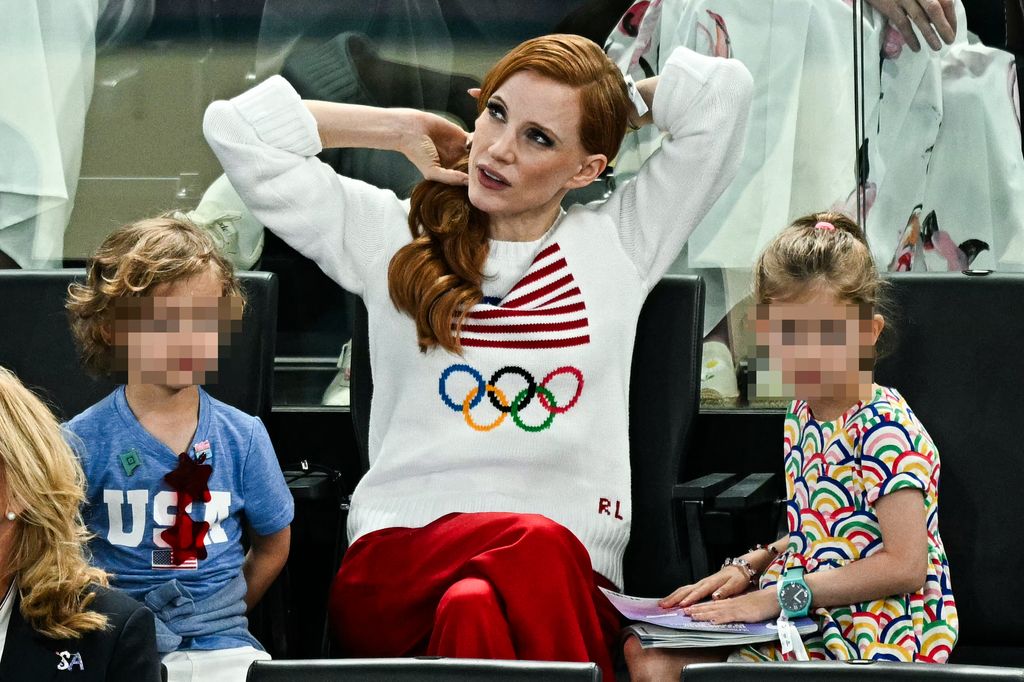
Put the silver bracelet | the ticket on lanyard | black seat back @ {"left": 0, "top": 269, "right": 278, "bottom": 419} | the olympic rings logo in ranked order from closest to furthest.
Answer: the ticket on lanyard < the silver bracelet < the olympic rings logo < black seat back @ {"left": 0, "top": 269, "right": 278, "bottom": 419}

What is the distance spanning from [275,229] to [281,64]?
89cm

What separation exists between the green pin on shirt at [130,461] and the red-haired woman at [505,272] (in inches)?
15.6

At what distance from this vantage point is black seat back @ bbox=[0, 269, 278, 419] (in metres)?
2.34

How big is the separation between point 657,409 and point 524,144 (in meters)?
0.50

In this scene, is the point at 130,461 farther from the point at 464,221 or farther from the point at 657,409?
the point at 657,409

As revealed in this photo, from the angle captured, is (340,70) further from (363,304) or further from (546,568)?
(546,568)

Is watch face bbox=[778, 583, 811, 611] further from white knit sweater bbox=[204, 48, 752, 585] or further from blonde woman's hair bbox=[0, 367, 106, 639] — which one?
blonde woman's hair bbox=[0, 367, 106, 639]

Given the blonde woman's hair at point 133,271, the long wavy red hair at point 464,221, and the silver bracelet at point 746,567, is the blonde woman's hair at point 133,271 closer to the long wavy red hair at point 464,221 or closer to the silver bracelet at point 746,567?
the long wavy red hair at point 464,221

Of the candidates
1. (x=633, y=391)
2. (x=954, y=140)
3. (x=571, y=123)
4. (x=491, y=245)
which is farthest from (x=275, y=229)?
(x=954, y=140)

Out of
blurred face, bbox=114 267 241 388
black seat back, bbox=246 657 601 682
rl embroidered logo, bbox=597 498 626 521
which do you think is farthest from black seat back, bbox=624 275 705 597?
black seat back, bbox=246 657 601 682

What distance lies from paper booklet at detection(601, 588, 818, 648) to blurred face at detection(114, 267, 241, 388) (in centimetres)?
72

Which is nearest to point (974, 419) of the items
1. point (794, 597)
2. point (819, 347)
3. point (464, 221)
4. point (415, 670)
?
point (819, 347)

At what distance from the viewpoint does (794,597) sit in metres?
1.98

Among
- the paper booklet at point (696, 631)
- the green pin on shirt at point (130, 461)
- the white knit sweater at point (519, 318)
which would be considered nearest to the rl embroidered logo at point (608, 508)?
the white knit sweater at point (519, 318)
